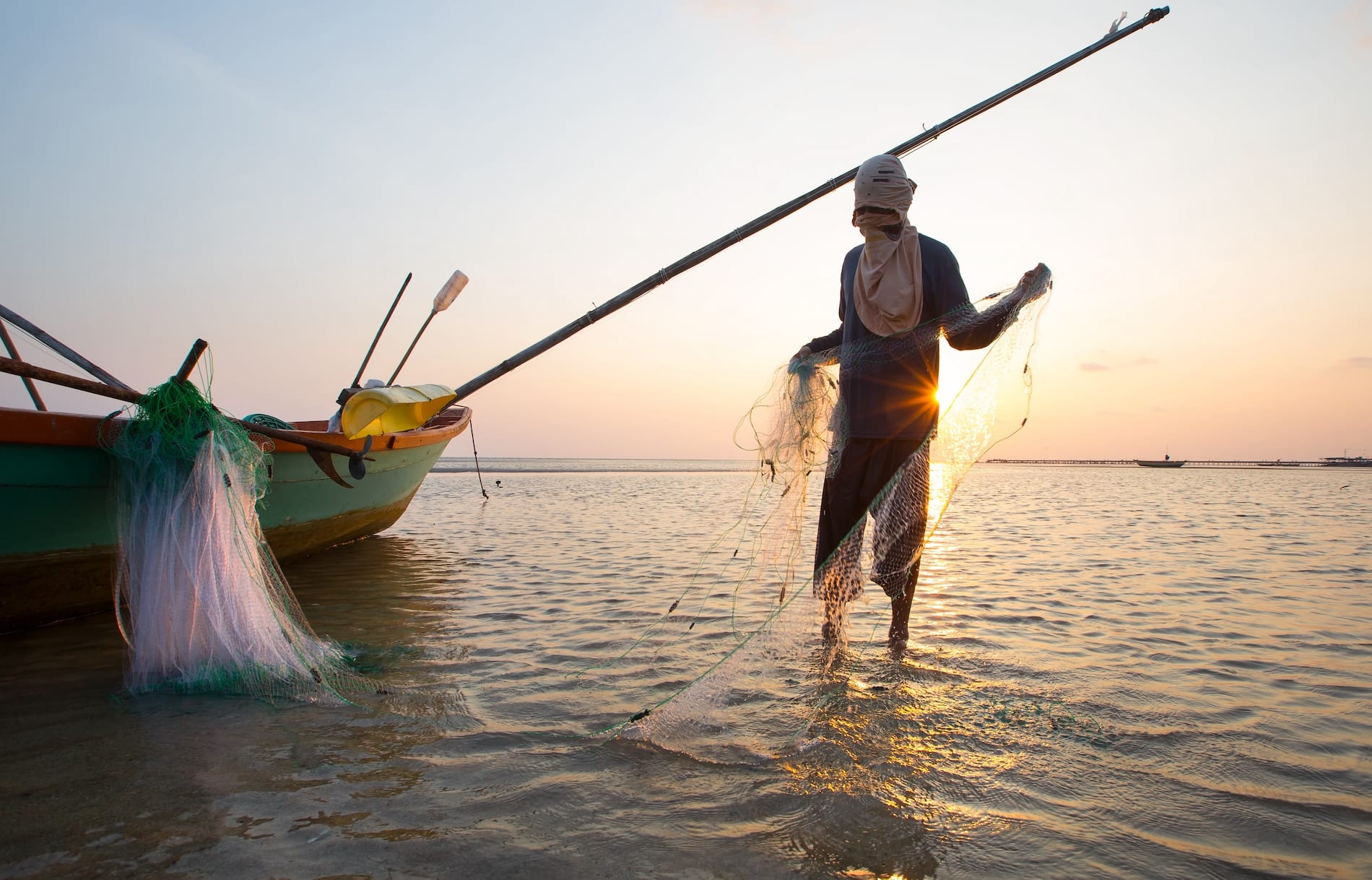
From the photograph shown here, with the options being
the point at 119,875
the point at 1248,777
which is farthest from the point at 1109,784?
A: the point at 119,875

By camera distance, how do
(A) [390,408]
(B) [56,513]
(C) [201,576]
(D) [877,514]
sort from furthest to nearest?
(A) [390,408] < (B) [56,513] < (D) [877,514] < (C) [201,576]

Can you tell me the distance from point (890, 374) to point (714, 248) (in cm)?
194

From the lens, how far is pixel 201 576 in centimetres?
308

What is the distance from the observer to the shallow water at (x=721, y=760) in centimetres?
176

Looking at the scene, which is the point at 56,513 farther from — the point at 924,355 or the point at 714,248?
the point at 924,355

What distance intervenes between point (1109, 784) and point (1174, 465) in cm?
7738

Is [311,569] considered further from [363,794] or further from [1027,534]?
[1027,534]

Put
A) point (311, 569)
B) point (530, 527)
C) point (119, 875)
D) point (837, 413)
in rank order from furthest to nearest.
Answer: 1. point (530, 527)
2. point (311, 569)
3. point (837, 413)
4. point (119, 875)

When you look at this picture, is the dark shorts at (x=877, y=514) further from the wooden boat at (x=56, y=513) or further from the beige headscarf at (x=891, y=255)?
the wooden boat at (x=56, y=513)

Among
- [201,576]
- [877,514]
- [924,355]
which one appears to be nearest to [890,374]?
[924,355]

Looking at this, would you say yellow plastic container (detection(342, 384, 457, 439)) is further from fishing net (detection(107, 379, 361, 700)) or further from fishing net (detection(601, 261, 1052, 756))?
fishing net (detection(601, 261, 1052, 756))

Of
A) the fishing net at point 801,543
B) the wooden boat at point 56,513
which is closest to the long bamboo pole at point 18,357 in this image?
the wooden boat at point 56,513

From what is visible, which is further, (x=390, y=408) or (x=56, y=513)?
(x=390, y=408)

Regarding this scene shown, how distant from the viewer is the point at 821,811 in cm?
196
